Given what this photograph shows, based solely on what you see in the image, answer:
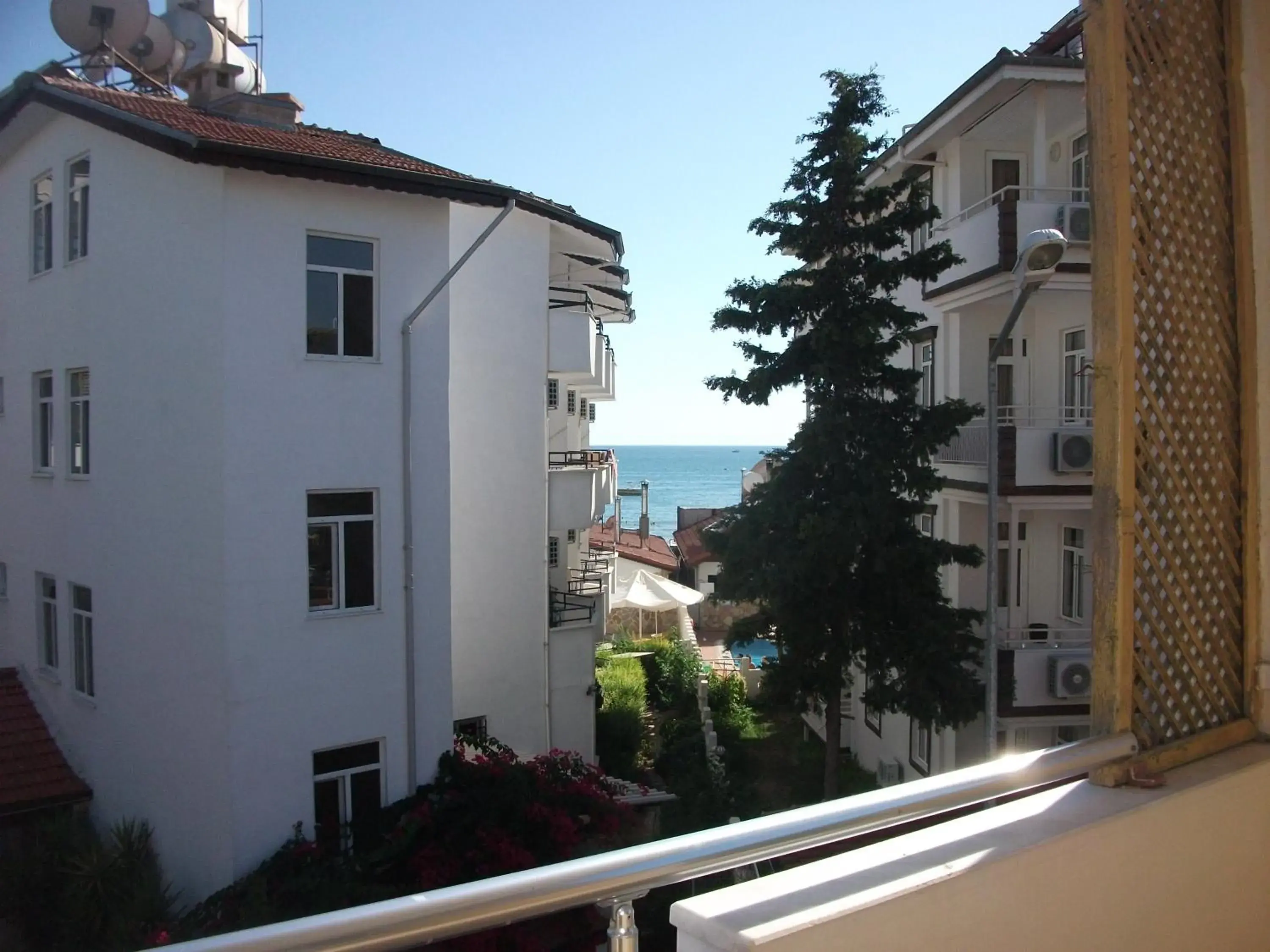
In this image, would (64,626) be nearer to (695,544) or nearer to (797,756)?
(797,756)

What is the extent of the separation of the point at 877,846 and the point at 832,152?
461 inches

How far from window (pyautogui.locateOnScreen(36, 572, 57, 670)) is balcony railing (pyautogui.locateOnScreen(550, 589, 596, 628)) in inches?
292

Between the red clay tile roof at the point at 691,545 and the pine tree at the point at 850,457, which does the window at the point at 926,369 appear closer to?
the pine tree at the point at 850,457

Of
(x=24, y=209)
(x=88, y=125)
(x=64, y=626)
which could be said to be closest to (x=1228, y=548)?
(x=88, y=125)

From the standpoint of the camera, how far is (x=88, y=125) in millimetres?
12477

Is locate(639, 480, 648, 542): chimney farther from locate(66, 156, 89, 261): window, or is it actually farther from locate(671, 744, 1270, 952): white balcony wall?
locate(671, 744, 1270, 952): white balcony wall

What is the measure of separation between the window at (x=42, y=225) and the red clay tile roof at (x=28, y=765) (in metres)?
6.22

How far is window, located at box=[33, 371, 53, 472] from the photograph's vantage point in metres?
14.1

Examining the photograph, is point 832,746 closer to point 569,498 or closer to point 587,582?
point 569,498

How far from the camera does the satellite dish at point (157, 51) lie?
16500 millimetres

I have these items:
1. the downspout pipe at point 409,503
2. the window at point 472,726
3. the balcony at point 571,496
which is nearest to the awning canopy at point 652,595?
the balcony at point 571,496

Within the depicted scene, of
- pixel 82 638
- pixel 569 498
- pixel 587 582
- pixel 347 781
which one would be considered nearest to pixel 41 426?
pixel 82 638

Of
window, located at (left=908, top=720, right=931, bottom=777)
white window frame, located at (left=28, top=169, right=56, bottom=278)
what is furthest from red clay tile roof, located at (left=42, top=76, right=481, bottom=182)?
window, located at (left=908, top=720, right=931, bottom=777)

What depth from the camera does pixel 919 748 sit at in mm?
16234
